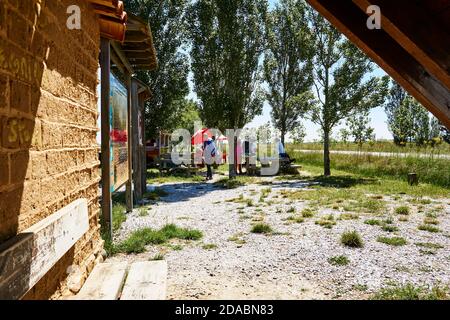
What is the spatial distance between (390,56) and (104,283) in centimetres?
263

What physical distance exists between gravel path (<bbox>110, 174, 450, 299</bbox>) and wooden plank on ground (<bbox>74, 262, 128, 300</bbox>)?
0.98 meters

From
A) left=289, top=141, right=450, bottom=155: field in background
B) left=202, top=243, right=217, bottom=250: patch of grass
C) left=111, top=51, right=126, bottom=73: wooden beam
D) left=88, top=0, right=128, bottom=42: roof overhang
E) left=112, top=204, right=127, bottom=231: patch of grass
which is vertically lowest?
left=202, top=243, right=217, bottom=250: patch of grass

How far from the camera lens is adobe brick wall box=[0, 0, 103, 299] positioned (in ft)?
5.82

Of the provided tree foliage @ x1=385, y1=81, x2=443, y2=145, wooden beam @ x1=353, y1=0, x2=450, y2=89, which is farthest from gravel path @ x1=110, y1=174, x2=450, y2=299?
tree foliage @ x1=385, y1=81, x2=443, y2=145

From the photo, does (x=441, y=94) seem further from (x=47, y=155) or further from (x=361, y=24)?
(x=47, y=155)

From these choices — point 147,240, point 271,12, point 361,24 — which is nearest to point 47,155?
point 361,24

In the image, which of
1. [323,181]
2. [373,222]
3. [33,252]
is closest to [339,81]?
[323,181]

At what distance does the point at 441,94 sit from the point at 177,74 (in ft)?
64.0

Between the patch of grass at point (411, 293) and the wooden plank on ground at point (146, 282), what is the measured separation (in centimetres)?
223

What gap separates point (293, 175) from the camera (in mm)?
17828

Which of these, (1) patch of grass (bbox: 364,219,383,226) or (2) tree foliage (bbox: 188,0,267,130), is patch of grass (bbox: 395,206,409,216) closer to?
(1) patch of grass (bbox: 364,219,383,226)

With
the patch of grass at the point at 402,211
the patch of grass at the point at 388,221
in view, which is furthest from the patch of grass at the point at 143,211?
the patch of grass at the point at 402,211

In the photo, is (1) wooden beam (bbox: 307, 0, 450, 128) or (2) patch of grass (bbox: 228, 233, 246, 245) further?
Result: (2) patch of grass (bbox: 228, 233, 246, 245)

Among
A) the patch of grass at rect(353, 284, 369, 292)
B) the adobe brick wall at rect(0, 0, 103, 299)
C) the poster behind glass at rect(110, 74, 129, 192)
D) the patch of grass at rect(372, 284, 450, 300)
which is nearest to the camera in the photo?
the adobe brick wall at rect(0, 0, 103, 299)
